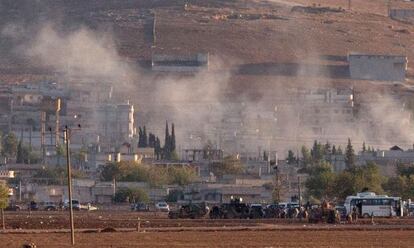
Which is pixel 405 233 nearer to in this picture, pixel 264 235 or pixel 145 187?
pixel 264 235

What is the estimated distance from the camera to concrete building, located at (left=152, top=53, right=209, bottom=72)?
141 metres

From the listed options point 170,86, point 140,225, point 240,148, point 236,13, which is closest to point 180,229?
point 140,225

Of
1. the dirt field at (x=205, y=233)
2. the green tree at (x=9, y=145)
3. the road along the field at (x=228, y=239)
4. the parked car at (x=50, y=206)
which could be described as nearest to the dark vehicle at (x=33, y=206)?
the parked car at (x=50, y=206)

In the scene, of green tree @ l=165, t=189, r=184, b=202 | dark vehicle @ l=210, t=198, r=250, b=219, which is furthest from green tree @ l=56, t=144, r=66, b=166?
dark vehicle @ l=210, t=198, r=250, b=219

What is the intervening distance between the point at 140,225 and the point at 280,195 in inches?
1275

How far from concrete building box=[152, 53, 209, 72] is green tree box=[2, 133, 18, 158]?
25625 millimetres

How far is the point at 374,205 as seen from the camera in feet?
227

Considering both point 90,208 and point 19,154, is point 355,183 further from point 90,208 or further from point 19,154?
point 19,154

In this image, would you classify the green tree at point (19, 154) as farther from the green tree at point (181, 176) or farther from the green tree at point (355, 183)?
the green tree at point (355, 183)

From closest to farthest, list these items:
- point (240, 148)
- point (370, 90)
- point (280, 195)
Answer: point (280, 195)
point (240, 148)
point (370, 90)

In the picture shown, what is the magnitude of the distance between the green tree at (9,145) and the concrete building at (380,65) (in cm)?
3081

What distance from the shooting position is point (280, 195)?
3482 inches

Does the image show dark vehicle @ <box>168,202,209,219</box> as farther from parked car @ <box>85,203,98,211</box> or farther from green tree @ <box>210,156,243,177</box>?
green tree @ <box>210,156,243,177</box>

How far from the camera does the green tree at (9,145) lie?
365 ft
